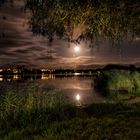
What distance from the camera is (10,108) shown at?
1742cm

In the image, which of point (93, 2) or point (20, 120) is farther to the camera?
point (20, 120)

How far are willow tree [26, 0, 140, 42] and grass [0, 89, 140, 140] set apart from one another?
3.45 m

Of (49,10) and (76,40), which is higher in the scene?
(49,10)

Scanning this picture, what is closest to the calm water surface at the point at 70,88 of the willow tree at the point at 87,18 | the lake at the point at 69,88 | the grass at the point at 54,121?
the lake at the point at 69,88

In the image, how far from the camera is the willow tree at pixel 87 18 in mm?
12898

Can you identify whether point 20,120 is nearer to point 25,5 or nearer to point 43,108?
point 43,108

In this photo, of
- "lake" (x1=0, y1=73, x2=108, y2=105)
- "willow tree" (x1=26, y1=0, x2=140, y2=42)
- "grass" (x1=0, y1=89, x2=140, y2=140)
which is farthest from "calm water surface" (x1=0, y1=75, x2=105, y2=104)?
"willow tree" (x1=26, y1=0, x2=140, y2=42)

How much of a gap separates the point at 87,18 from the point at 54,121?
14.7 feet

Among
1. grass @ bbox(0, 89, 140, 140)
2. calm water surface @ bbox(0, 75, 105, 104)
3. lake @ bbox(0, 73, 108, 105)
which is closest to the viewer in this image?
grass @ bbox(0, 89, 140, 140)

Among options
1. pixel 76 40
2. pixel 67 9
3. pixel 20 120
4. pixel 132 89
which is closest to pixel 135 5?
pixel 67 9

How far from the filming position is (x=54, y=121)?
49.2ft

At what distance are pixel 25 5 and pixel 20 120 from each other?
5268 mm

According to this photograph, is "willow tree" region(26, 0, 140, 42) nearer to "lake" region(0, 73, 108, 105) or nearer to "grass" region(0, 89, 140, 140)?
"grass" region(0, 89, 140, 140)

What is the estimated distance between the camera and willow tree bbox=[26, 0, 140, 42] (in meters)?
12.9
